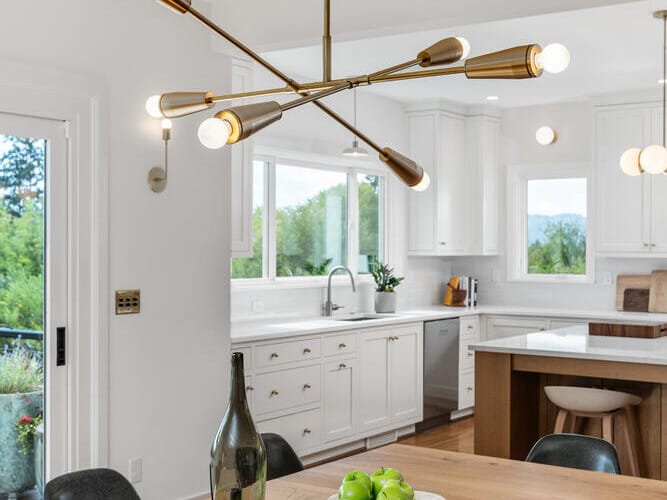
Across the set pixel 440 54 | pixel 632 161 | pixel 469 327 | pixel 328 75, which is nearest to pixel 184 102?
pixel 328 75

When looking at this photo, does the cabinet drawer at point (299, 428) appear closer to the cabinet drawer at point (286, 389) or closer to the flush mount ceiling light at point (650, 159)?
the cabinet drawer at point (286, 389)

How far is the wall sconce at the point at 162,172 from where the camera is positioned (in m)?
3.78

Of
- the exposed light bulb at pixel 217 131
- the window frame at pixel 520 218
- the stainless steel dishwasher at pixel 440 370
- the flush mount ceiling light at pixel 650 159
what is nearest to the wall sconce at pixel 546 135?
the window frame at pixel 520 218

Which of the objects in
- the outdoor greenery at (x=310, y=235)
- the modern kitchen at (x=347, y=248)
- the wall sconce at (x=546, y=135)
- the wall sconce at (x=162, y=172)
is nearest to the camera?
the modern kitchen at (x=347, y=248)

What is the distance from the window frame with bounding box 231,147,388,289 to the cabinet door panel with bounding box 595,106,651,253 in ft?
5.67

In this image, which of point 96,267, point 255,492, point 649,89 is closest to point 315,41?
point 96,267

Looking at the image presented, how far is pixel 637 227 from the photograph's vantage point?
639cm

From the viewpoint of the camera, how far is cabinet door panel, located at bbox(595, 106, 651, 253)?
637 cm

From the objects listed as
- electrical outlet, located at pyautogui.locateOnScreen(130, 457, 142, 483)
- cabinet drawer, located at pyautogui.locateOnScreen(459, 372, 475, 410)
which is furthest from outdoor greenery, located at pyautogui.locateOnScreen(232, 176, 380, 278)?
electrical outlet, located at pyautogui.locateOnScreen(130, 457, 142, 483)

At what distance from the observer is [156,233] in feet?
12.5

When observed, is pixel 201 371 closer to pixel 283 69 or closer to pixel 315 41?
pixel 315 41

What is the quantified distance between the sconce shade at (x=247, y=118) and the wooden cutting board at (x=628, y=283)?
565cm

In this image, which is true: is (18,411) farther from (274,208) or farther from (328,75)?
(274,208)

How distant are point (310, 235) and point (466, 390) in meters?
1.82
